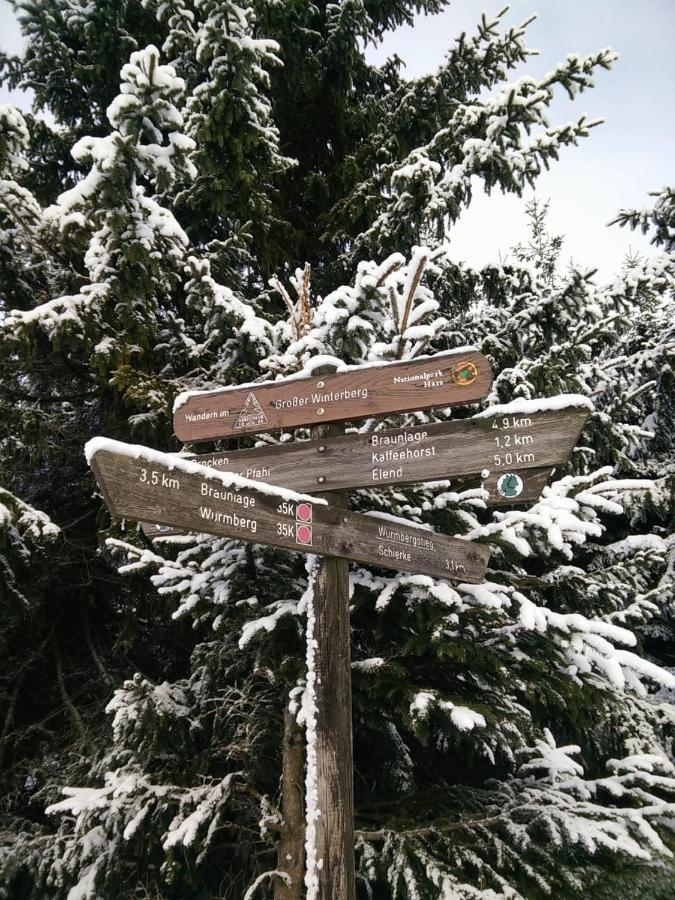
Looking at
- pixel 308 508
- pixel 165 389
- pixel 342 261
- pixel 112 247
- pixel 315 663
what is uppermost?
pixel 342 261

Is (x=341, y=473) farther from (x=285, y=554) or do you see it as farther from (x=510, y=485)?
(x=285, y=554)

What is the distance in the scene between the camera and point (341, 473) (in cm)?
321

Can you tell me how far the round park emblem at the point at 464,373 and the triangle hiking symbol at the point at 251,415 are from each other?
1.10m

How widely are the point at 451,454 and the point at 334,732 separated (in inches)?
59.8

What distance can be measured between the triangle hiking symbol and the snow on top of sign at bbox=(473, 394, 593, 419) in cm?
122

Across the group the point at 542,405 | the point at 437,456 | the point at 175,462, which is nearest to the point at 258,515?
the point at 175,462

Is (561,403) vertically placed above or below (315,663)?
above

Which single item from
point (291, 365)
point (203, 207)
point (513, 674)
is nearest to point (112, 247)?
point (291, 365)

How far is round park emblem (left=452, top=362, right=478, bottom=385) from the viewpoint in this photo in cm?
304

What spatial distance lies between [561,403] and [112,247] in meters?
3.48

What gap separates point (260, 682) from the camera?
434cm

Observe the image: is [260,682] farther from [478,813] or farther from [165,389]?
[165,389]

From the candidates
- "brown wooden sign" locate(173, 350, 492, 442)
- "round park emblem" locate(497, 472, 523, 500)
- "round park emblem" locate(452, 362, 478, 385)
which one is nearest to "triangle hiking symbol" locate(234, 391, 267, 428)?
"brown wooden sign" locate(173, 350, 492, 442)

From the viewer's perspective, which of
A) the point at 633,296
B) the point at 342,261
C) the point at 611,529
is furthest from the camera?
the point at 611,529
